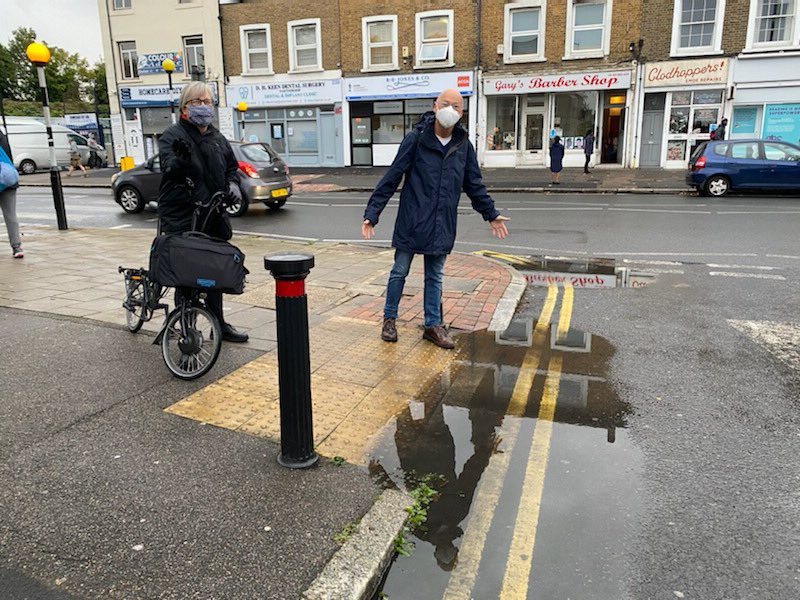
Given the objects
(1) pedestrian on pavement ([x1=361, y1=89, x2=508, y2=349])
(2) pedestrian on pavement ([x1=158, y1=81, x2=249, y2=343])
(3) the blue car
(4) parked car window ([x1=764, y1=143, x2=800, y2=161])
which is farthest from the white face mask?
(4) parked car window ([x1=764, y1=143, x2=800, y2=161])

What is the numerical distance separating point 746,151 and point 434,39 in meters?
13.9

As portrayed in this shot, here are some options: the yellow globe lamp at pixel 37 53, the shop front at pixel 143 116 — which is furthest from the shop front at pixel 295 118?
the yellow globe lamp at pixel 37 53

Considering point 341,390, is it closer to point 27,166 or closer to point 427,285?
point 427,285

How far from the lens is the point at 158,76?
3062 cm

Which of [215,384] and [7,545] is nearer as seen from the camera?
[7,545]

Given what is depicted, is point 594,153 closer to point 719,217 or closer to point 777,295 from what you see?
point 719,217

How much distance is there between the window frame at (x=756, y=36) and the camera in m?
22.0

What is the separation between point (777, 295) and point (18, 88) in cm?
7164

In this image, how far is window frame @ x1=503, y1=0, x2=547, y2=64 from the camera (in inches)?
969

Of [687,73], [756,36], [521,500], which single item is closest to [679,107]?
[687,73]

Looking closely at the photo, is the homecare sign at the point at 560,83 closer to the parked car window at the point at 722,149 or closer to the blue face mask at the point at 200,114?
the parked car window at the point at 722,149

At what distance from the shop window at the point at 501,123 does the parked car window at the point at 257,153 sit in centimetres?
1370

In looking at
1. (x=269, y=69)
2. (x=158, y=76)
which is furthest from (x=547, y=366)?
(x=158, y=76)

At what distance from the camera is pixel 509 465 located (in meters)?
3.40
